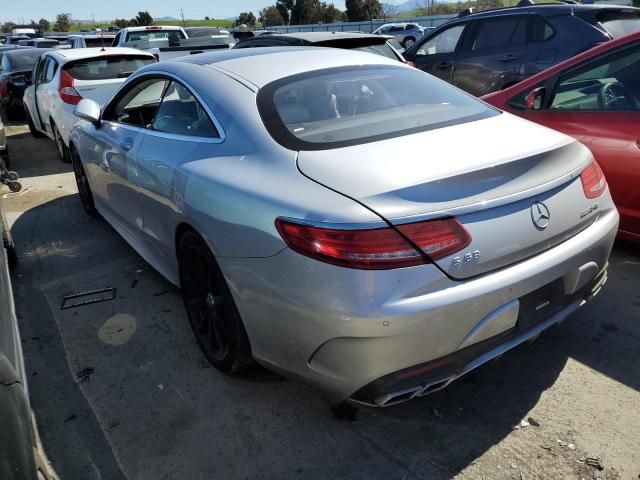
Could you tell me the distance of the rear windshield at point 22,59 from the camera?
12.2 m

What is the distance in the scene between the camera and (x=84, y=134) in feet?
15.5

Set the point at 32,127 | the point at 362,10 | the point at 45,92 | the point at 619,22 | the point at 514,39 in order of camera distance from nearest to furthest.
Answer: the point at 619,22, the point at 514,39, the point at 45,92, the point at 32,127, the point at 362,10

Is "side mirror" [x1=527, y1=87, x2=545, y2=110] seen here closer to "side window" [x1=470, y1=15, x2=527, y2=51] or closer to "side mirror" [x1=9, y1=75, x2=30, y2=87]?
"side window" [x1=470, y1=15, x2=527, y2=51]

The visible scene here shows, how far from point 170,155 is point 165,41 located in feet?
42.3

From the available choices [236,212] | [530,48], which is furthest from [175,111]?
[530,48]

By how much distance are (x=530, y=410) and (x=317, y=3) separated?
60.3m

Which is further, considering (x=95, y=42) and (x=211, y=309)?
(x=95, y=42)

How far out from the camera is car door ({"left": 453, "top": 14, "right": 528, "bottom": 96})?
698 centimetres

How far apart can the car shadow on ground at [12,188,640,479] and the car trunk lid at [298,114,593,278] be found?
71 centimetres

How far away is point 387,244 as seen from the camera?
6.37 feet

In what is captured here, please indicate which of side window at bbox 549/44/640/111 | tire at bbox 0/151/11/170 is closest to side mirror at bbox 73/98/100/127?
side window at bbox 549/44/640/111

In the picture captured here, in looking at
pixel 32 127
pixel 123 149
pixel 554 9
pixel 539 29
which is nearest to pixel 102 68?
pixel 32 127

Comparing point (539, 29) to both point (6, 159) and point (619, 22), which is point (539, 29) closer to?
point (619, 22)

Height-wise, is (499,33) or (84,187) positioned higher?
(499,33)
